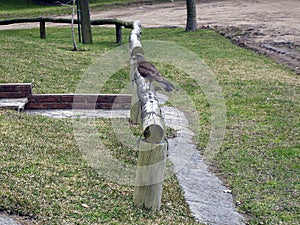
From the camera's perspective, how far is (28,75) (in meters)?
10.3

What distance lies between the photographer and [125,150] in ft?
21.8

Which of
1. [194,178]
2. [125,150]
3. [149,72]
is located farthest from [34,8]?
[194,178]

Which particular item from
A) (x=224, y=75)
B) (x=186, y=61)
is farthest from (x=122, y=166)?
(x=186, y=61)

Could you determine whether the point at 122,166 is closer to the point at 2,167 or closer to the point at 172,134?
the point at 2,167

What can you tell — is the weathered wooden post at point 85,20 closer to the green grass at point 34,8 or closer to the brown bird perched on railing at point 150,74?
the brown bird perched on railing at point 150,74

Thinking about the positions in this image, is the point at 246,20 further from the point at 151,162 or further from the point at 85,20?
the point at 151,162

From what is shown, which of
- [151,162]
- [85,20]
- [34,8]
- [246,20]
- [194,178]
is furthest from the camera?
[34,8]

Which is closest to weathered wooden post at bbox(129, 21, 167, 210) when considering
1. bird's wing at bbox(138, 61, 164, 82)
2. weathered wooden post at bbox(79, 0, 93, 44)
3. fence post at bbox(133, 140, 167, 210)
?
fence post at bbox(133, 140, 167, 210)

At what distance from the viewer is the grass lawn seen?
4793 millimetres

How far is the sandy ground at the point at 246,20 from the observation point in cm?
1739

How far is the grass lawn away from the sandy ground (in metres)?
4.11

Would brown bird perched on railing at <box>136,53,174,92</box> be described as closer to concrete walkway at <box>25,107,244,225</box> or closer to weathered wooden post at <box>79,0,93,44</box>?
concrete walkway at <box>25,107,244,225</box>

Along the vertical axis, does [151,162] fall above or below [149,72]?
below

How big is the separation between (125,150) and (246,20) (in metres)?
18.1
